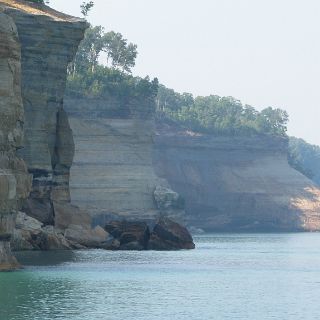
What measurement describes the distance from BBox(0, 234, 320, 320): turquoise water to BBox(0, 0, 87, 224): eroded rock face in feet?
46.8

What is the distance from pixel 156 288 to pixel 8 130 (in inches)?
506

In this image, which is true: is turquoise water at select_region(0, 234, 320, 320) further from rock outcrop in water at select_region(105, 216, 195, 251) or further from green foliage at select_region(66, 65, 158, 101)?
green foliage at select_region(66, 65, 158, 101)

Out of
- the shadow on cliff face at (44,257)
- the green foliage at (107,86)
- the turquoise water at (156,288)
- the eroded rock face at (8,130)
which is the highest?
the green foliage at (107,86)

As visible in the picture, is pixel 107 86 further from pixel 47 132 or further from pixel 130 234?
pixel 130 234

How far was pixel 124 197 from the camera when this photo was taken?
523ft

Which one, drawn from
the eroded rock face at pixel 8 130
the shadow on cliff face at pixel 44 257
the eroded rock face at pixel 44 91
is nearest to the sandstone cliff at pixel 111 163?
the eroded rock face at pixel 44 91

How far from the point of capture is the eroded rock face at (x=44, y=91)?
111 meters

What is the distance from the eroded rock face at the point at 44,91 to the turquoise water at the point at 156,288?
46.8ft

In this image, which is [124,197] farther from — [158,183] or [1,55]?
[1,55]

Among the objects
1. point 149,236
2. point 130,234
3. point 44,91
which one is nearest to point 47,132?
point 44,91

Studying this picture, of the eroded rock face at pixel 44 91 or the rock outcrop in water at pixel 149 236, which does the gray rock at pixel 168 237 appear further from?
the eroded rock face at pixel 44 91

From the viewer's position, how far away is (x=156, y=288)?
6669 centimetres

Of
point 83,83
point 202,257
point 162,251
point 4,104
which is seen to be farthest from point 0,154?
point 83,83

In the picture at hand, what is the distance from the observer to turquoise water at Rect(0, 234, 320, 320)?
180 feet
